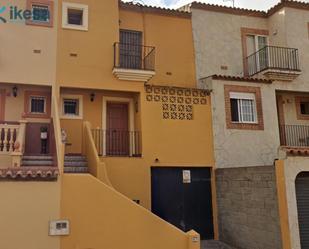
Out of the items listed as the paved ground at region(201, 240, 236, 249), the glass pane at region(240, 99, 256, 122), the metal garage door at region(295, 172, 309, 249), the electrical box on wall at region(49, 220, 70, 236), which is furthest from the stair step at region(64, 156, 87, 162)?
the metal garage door at region(295, 172, 309, 249)

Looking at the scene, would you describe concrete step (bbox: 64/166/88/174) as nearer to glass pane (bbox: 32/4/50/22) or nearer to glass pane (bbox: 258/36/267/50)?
glass pane (bbox: 32/4/50/22)

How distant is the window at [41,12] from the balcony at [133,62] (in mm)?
2650

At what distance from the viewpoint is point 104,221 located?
9.80m

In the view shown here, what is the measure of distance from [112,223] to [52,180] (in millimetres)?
1945

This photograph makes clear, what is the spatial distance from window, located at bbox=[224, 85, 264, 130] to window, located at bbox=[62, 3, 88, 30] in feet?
20.9

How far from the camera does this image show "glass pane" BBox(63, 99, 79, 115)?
14719 millimetres

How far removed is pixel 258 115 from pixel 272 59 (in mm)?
3136

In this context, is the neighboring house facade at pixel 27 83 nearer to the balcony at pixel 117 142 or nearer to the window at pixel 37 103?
the window at pixel 37 103

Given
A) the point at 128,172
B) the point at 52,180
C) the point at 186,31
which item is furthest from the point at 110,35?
the point at 52,180

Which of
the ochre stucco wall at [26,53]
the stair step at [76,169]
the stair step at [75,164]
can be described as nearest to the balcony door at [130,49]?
the ochre stucco wall at [26,53]

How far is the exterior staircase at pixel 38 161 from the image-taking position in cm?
1182

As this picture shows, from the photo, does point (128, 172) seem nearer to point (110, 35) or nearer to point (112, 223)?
point (112, 223)

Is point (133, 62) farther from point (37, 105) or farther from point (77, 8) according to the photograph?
point (37, 105)

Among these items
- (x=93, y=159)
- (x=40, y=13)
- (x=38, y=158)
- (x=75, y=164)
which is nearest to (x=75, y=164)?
(x=75, y=164)
